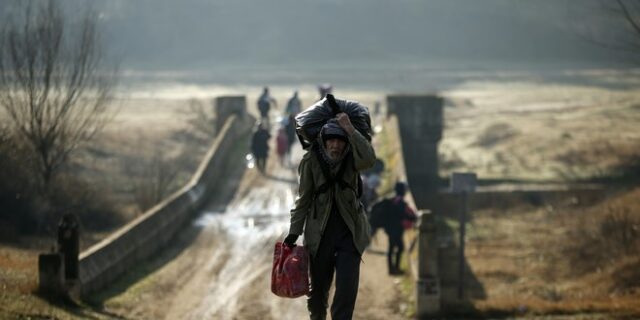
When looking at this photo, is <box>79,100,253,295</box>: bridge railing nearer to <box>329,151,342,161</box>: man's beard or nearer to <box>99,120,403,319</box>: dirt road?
<box>99,120,403,319</box>: dirt road

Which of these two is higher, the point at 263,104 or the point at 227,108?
the point at 263,104

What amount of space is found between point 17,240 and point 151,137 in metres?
30.4

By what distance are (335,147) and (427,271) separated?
25.1ft

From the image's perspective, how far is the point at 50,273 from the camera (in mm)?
15086

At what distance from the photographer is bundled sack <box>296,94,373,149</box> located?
9547mm

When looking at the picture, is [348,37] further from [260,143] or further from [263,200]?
[263,200]

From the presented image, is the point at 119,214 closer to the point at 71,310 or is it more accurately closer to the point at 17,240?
the point at 17,240

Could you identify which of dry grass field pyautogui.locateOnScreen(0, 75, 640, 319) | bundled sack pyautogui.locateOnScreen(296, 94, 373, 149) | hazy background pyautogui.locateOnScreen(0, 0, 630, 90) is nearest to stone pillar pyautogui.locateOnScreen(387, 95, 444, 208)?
dry grass field pyautogui.locateOnScreen(0, 75, 640, 319)

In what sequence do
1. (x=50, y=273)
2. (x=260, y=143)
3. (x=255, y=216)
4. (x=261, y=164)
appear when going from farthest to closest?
(x=261, y=164)
(x=260, y=143)
(x=255, y=216)
(x=50, y=273)

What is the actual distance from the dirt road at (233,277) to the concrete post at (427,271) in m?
0.50

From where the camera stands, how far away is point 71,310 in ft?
48.5

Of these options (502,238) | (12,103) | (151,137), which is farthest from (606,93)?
(12,103)

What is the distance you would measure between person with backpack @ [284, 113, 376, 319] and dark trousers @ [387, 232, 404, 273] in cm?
970

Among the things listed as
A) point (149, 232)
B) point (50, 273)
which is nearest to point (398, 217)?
point (149, 232)
